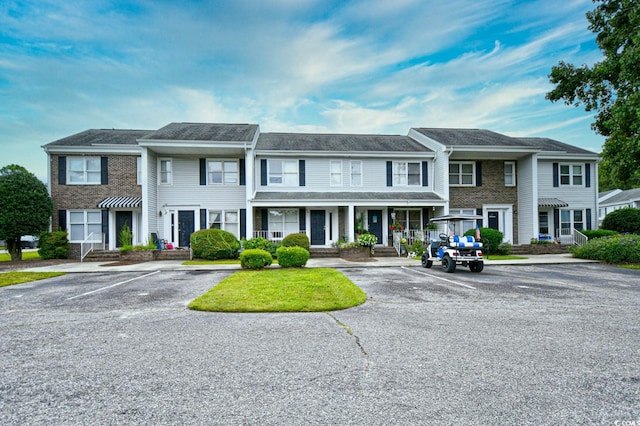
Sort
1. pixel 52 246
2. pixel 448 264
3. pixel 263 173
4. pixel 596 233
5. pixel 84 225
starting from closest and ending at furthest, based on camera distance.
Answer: pixel 448 264
pixel 52 246
pixel 84 225
pixel 263 173
pixel 596 233

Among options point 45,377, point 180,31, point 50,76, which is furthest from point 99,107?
point 45,377

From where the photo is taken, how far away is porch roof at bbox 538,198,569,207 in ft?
69.5

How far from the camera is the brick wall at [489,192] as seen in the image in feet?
69.2

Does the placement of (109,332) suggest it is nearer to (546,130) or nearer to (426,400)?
(426,400)

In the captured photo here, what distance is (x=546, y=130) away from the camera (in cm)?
2738

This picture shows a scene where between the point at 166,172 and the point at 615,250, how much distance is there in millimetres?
23783

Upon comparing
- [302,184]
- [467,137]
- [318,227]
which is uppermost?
[467,137]

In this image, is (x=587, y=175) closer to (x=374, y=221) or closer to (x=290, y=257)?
(x=374, y=221)

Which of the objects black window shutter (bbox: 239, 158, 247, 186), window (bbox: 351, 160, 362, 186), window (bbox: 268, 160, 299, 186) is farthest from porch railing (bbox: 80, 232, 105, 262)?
window (bbox: 351, 160, 362, 186)

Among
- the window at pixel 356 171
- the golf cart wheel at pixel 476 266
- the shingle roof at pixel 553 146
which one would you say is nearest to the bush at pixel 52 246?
the window at pixel 356 171

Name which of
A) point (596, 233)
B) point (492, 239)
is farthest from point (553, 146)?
point (492, 239)

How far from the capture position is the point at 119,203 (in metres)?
18.3

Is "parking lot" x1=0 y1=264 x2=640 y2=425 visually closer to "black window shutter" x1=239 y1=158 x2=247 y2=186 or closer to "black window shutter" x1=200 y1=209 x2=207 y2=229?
"black window shutter" x1=200 y1=209 x2=207 y2=229

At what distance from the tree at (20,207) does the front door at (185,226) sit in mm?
6714
